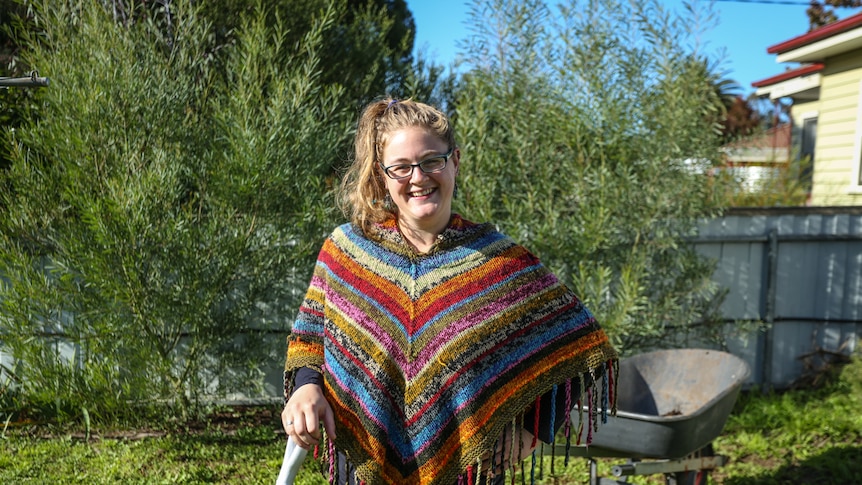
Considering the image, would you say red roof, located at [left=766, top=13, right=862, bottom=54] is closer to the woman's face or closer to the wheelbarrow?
the wheelbarrow

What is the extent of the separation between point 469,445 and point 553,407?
26 cm

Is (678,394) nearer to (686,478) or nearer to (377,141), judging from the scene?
(686,478)

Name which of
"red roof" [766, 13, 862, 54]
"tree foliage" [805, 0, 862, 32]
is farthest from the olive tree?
"tree foliage" [805, 0, 862, 32]

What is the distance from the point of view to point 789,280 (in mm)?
6820

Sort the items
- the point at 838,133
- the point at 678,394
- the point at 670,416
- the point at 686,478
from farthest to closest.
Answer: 1. the point at 838,133
2. the point at 678,394
3. the point at 686,478
4. the point at 670,416

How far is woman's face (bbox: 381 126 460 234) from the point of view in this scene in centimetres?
209

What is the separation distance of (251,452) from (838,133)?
31.5 feet

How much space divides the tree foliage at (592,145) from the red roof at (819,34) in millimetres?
5791

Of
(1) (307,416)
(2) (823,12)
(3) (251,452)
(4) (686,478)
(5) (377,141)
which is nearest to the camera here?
(1) (307,416)

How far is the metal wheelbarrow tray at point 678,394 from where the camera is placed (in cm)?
353

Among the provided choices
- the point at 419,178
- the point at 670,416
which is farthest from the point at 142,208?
the point at 670,416

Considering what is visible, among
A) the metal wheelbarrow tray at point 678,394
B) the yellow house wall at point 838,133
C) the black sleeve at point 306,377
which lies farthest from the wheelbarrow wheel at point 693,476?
the yellow house wall at point 838,133

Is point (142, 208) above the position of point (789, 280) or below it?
above

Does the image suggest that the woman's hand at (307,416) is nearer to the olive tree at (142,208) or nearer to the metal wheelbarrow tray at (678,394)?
→ the metal wheelbarrow tray at (678,394)
